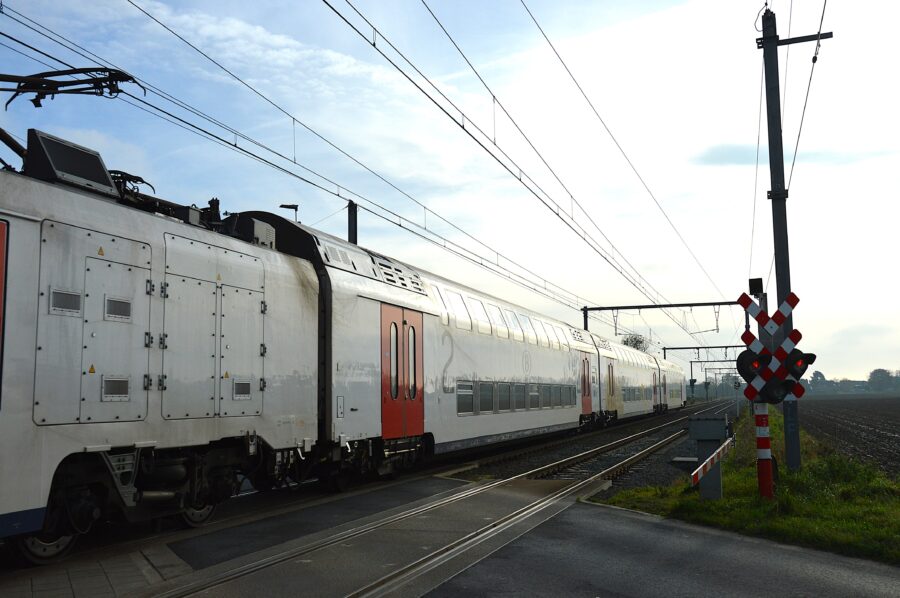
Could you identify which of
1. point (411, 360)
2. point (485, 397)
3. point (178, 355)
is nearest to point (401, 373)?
point (411, 360)

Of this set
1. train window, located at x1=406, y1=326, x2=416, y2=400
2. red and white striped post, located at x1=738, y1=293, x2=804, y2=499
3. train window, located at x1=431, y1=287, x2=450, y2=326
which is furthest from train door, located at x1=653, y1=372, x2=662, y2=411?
red and white striped post, located at x1=738, y1=293, x2=804, y2=499

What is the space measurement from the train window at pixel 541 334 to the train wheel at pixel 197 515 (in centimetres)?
1545

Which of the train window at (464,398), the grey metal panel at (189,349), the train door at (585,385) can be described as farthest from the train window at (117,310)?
the train door at (585,385)

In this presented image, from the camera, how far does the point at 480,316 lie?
19.5 metres

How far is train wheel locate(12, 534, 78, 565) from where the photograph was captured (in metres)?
7.33

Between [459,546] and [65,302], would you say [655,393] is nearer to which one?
[459,546]

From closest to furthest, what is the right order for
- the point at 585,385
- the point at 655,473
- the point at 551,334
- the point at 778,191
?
1. the point at 778,191
2. the point at 655,473
3. the point at 551,334
4. the point at 585,385

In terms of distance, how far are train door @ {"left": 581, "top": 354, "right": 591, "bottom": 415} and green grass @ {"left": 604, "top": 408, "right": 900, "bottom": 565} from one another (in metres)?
14.7

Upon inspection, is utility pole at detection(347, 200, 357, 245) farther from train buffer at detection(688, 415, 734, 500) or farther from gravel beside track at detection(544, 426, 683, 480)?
train buffer at detection(688, 415, 734, 500)

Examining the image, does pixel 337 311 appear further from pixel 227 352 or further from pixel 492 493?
pixel 492 493

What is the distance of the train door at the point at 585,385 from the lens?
29.6 meters

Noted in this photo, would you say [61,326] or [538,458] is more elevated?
[61,326]

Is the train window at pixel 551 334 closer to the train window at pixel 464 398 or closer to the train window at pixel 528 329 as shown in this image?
the train window at pixel 528 329

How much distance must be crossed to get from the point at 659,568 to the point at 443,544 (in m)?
2.39
